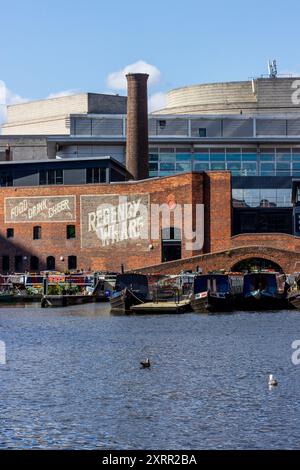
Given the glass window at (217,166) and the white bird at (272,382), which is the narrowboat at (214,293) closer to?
the white bird at (272,382)

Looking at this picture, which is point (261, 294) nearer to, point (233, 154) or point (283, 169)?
point (283, 169)

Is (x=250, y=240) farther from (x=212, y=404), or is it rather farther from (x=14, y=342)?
(x=212, y=404)

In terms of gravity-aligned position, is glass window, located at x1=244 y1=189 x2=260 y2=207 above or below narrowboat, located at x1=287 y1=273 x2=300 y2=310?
above

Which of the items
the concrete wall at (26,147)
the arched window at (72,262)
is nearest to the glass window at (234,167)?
the concrete wall at (26,147)

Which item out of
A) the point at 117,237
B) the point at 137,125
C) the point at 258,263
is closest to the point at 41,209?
the point at 117,237

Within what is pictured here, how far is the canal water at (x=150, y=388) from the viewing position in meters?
31.1

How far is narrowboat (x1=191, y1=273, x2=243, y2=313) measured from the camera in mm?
74312

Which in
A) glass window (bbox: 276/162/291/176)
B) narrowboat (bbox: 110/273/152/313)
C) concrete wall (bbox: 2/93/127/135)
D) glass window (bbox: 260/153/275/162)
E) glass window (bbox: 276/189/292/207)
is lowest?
narrowboat (bbox: 110/273/152/313)

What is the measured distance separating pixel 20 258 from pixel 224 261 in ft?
65.5

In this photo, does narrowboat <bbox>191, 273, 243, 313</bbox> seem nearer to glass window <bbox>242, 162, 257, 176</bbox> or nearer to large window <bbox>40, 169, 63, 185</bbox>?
large window <bbox>40, 169, 63, 185</bbox>

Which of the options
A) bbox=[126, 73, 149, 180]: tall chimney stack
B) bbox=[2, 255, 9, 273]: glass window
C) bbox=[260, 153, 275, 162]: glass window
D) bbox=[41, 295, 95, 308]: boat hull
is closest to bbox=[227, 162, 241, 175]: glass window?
bbox=[260, 153, 275, 162]: glass window

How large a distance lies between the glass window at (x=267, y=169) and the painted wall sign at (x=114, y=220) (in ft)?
79.7

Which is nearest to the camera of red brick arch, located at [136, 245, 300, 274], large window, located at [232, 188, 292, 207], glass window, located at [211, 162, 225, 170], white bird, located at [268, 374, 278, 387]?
white bird, located at [268, 374, 278, 387]

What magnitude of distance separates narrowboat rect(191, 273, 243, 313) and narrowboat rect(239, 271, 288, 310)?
26.9 inches
